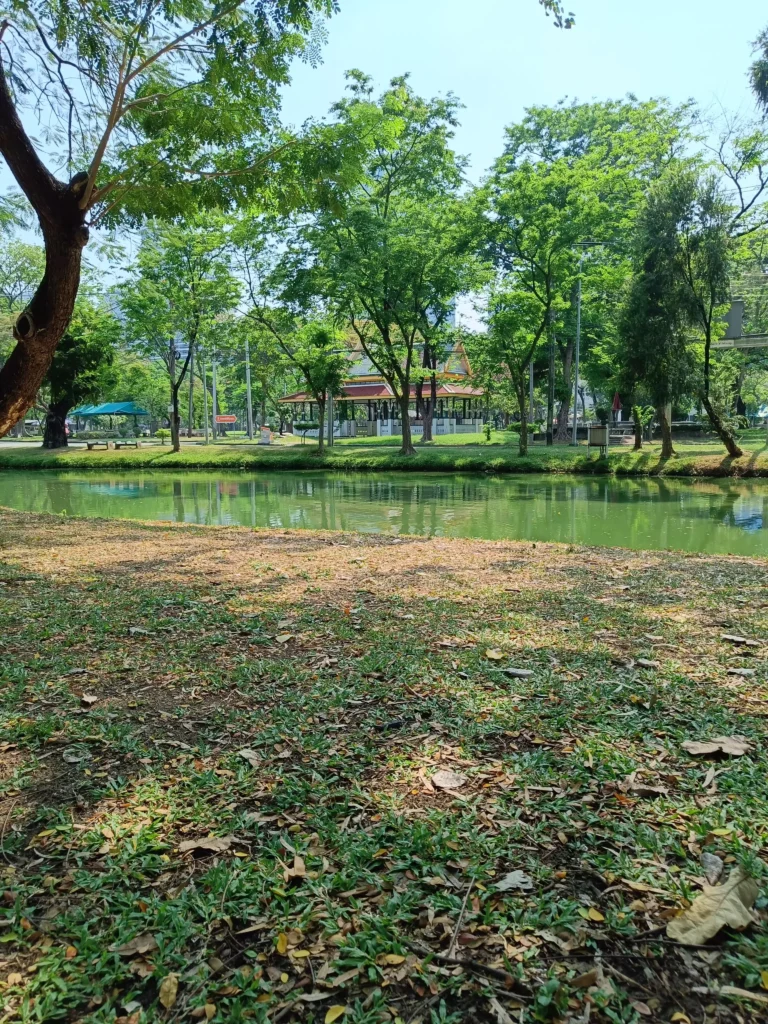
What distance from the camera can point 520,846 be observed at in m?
2.12

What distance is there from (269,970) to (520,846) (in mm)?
825

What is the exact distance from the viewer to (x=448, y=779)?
2506 mm

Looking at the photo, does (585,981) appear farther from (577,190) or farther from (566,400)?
(566,400)

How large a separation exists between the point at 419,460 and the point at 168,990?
2415 centimetres

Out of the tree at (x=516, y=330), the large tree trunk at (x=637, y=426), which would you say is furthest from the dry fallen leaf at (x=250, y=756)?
the large tree trunk at (x=637, y=426)

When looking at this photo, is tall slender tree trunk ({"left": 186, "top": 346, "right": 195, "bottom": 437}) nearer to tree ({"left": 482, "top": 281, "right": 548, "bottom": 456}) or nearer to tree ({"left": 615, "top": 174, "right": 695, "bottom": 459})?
tree ({"left": 482, "top": 281, "right": 548, "bottom": 456})

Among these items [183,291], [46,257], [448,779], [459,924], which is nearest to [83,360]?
[183,291]

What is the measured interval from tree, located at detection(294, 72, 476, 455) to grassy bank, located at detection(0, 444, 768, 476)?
2.40 meters

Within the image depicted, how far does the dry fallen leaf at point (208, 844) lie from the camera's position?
2145mm

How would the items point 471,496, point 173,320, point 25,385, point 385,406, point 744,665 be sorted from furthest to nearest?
point 385,406 → point 173,320 → point 471,496 → point 25,385 → point 744,665

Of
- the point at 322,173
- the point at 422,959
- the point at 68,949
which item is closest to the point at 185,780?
the point at 68,949

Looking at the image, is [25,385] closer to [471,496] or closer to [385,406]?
[471,496]

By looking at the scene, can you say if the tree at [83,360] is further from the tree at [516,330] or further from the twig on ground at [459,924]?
the twig on ground at [459,924]

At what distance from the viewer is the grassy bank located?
21.6 meters
